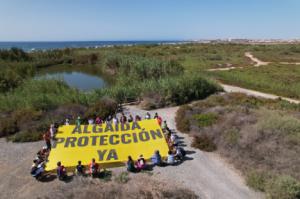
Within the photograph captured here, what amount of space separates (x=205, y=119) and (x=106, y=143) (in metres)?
7.77

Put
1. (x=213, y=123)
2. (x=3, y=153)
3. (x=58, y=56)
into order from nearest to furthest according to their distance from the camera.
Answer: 1. (x=3, y=153)
2. (x=213, y=123)
3. (x=58, y=56)

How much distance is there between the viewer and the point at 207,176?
534 inches

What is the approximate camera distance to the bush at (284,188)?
11289mm

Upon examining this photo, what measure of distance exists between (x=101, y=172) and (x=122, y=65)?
116 ft

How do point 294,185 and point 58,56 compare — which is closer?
point 294,185

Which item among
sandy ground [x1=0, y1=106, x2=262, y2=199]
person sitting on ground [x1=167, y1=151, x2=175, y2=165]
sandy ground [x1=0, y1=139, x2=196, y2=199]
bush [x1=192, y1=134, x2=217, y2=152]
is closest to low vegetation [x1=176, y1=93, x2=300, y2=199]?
bush [x1=192, y1=134, x2=217, y2=152]

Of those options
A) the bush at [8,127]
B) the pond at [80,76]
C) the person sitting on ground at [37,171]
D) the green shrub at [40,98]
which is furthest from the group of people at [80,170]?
the pond at [80,76]

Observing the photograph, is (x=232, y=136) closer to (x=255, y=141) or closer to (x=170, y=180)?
(x=255, y=141)

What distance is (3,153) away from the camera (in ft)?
54.4

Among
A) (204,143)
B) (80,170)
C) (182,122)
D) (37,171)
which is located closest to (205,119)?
(182,122)

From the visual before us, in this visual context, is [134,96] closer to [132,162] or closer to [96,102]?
[96,102]

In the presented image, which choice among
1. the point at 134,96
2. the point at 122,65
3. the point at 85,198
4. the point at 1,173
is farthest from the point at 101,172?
the point at 122,65

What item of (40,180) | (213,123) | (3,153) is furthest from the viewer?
(213,123)

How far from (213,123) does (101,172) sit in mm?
9085
